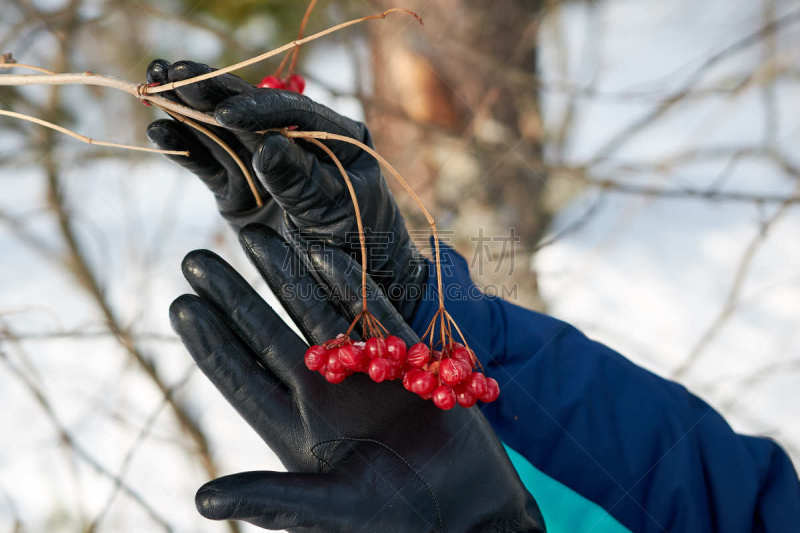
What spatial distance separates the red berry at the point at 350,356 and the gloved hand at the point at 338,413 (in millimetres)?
79

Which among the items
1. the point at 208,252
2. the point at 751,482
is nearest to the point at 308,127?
the point at 208,252

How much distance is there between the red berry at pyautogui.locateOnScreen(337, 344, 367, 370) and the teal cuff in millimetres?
300

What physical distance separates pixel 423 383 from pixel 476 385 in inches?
2.4

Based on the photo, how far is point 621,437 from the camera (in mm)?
812

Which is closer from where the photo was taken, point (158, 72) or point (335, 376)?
point (158, 72)

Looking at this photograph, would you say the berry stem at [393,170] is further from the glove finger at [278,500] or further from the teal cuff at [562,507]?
the teal cuff at [562,507]

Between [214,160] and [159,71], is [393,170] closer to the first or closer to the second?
[159,71]

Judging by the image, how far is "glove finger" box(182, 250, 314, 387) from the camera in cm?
73

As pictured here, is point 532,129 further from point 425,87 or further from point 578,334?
point 578,334

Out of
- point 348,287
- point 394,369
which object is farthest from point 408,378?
point 348,287

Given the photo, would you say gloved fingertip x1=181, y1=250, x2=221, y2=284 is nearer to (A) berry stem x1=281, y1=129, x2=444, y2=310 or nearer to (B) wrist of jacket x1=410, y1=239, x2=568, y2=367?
(A) berry stem x1=281, y1=129, x2=444, y2=310

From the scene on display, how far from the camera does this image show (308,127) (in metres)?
0.70

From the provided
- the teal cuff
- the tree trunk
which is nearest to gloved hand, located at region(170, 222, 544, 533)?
the teal cuff

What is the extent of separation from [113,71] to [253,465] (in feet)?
3.92
